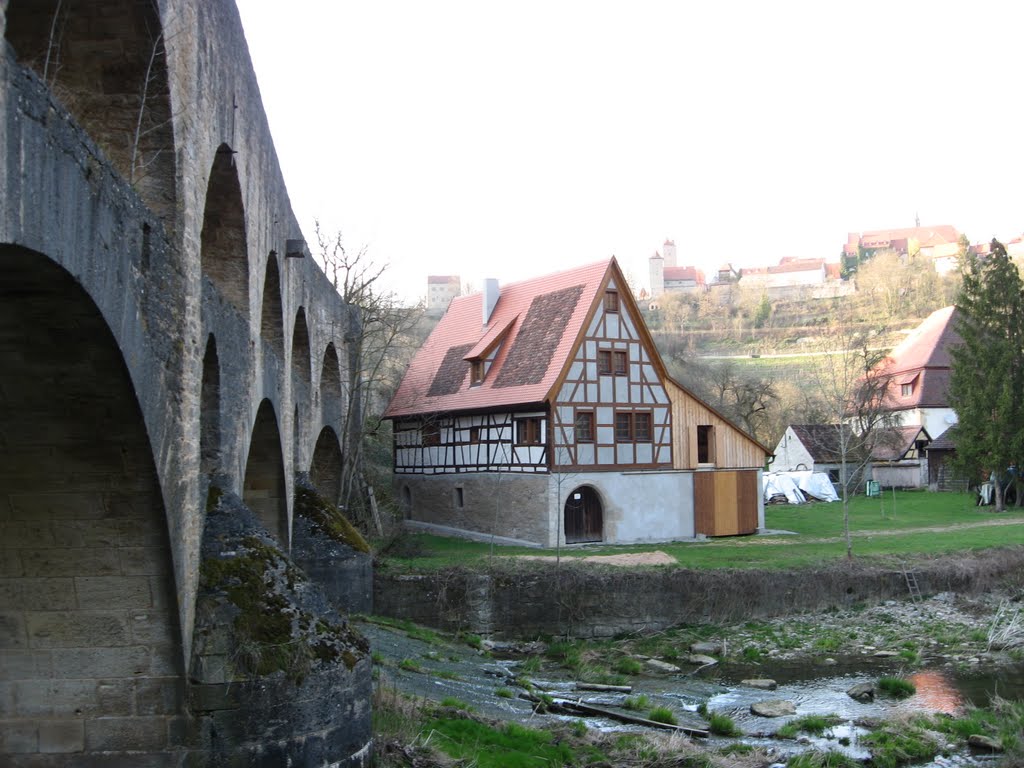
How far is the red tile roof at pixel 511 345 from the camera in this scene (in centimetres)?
2622

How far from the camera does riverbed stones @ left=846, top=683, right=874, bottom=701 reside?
16.3 m

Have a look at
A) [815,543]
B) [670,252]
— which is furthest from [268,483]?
[670,252]

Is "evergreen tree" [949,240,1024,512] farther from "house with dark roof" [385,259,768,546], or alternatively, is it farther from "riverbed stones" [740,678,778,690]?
"riverbed stones" [740,678,778,690]

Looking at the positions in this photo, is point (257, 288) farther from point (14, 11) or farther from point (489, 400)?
point (489, 400)

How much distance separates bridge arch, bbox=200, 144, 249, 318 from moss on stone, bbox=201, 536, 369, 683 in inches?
136

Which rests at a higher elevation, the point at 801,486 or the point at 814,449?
the point at 814,449

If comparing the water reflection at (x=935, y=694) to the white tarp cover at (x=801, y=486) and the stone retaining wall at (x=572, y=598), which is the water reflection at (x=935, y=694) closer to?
the stone retaining wall at (x=572, y=598)

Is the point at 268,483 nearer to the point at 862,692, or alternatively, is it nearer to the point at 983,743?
the point at 862,692

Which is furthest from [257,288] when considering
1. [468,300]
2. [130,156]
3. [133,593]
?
[468,300]

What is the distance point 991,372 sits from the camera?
34812 mm

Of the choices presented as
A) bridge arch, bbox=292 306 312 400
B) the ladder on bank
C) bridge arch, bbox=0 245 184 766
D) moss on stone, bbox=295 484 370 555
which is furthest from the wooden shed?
bridge arch, bbox=0 245 184 766

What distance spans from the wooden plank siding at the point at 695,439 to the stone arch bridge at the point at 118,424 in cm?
1862

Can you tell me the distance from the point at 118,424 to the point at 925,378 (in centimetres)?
4415

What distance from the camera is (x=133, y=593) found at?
7.74 meters
